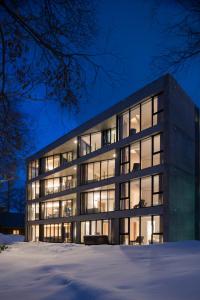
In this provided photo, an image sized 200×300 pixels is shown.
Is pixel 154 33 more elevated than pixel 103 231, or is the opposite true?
pixel 154 33

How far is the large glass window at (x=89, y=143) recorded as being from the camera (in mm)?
33938

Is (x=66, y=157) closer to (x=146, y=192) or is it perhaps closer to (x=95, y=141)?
(x=95, y=141)

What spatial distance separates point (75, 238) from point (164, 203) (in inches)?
483

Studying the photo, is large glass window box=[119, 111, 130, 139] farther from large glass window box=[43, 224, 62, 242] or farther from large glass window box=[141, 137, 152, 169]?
large glass window box=[43, 224, 62, 242]

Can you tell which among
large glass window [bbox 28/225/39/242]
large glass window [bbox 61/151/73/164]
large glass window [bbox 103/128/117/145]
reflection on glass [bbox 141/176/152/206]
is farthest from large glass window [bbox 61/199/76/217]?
reflection on glass [bbox 141/176/152/206]

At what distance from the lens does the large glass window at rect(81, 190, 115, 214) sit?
101 ft

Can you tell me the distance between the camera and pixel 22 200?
7612 cm

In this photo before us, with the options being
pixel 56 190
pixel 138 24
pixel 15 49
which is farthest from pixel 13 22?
pixel 56 190

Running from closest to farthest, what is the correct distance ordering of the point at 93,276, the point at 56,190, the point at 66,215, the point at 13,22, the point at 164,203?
the point at 13,22 → the point at 93,276 → the point at 164,203 → the point at 66,215 → the point at 56,190

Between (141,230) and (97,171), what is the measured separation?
8.81 metres

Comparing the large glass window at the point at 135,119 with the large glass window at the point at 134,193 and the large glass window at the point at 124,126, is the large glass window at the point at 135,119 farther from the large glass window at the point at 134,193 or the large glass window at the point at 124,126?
the large glass window at the point at 134,193

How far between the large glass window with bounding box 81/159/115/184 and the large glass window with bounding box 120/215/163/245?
5231 mm

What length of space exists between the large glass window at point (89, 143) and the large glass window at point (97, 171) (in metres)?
1.33

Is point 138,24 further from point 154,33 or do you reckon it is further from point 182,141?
point 182,141
